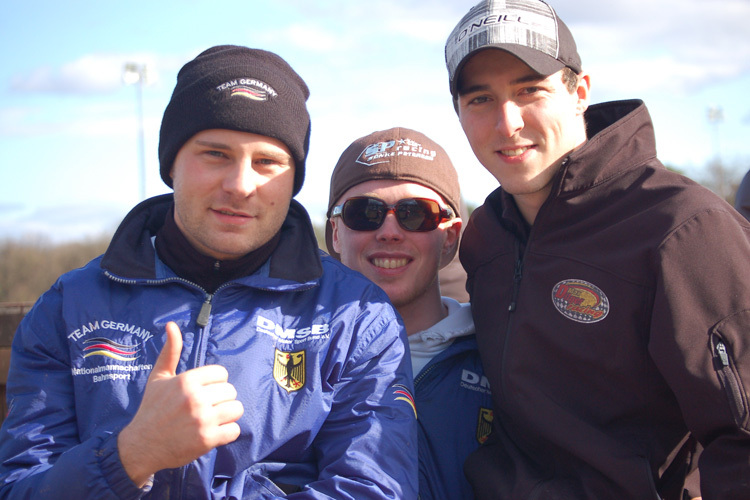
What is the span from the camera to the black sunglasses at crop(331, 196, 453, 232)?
11.6ft

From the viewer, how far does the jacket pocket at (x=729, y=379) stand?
6.69 ft

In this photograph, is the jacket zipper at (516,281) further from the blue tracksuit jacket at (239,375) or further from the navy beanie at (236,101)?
the navy beanie at (236,101)

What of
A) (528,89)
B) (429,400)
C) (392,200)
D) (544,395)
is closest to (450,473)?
(429,400)

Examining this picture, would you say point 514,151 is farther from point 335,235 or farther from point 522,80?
point 335,235

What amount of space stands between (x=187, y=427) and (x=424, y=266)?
188 centimetres

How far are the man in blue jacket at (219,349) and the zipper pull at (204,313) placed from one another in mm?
21

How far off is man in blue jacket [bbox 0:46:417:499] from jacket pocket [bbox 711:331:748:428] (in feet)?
3.47

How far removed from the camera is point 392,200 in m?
3.53

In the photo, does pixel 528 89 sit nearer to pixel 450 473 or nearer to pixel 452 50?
pixel 452 50

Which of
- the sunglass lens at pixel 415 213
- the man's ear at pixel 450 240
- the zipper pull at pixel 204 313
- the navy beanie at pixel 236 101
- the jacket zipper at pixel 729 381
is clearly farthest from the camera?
the man's ear at pixel 450 240

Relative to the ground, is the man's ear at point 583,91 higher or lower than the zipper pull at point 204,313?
higher

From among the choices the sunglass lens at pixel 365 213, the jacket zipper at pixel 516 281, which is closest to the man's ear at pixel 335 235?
the sunglass lens at pixel 365 213

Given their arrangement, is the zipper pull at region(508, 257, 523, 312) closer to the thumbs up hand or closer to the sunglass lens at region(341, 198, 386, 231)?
the sunglass lens at region(341, 198, 386, 231)

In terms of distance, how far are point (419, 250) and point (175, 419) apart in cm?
188
